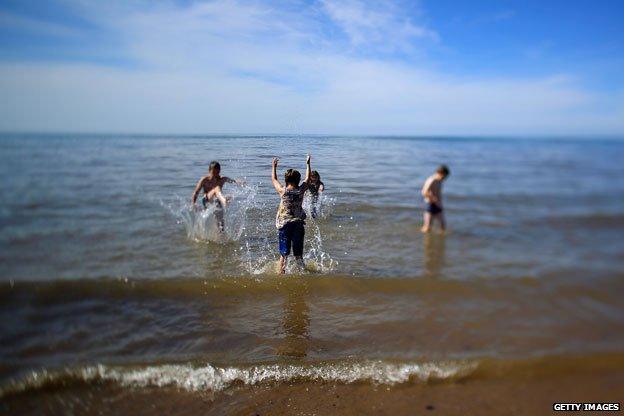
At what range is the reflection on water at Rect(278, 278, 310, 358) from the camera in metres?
4.52

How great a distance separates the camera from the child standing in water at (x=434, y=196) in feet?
28.5

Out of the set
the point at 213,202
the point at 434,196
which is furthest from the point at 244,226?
the point at 434,196

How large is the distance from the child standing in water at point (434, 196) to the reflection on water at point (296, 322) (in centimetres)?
401

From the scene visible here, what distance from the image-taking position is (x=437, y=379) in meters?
4.00

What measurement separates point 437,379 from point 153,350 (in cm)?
323

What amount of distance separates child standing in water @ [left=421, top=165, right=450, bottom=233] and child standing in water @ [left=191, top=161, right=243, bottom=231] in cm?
436

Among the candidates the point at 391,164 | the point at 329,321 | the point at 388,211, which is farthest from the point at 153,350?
the point at 391,164

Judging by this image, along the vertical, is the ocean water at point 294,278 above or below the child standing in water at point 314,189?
below

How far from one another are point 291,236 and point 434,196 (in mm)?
4097

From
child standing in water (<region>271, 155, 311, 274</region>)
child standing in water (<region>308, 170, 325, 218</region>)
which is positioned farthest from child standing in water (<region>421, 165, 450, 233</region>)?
child standing in water (<region>271, 155, 311, 274</region>)

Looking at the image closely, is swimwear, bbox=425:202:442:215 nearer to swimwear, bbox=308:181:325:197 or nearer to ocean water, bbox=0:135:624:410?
ocean water, bbox=0:135:624:410

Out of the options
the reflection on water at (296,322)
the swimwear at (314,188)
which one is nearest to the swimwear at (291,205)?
the reflection on water at (296,322)

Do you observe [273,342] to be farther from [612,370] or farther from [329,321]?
[612,370]

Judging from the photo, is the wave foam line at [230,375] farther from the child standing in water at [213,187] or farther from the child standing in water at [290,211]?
the child standing in water at [213,187]
